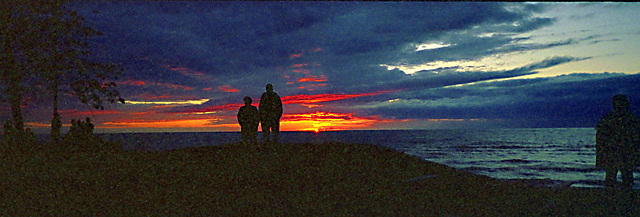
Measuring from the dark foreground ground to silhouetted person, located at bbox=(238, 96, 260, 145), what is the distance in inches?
39.7

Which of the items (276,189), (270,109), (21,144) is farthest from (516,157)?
(21,144)

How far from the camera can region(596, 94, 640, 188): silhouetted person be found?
30.4 feet

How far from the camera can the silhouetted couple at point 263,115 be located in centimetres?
1421

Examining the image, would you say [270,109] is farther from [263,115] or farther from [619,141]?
[619,141]

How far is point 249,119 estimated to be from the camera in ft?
47.3

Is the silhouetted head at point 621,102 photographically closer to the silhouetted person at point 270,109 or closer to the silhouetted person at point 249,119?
the silhouetted person at point 270,109

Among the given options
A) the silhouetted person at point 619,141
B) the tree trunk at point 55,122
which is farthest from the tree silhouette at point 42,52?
the silhouetted person at point 619,141

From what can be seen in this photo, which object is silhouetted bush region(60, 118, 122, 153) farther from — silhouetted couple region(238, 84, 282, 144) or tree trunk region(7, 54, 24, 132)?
silhouetted couple region(238, 84, 282, 144)

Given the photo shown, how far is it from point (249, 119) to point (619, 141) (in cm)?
1166

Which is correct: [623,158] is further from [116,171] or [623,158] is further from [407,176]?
[116,171]

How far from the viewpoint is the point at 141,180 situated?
9.96m

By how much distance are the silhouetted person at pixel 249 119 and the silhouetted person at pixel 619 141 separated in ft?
36.5

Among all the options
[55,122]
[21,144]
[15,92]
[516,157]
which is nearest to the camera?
[21,144]

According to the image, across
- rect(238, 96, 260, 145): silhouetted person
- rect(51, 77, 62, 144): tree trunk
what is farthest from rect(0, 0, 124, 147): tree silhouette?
rect(238, 96, 260, 145): silhouetted person
